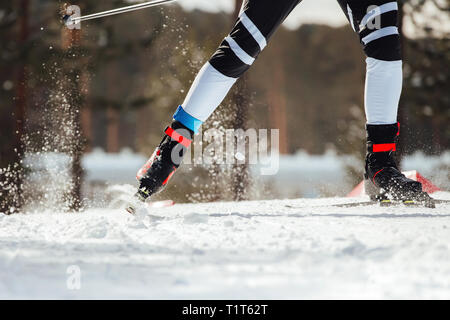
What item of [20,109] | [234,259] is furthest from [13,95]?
[234,259]

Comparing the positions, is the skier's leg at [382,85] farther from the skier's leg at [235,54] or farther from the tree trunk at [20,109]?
the tree trunk at [20,109]

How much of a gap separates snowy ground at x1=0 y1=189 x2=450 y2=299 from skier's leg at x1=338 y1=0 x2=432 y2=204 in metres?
0.37

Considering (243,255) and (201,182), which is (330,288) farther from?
(201,182)

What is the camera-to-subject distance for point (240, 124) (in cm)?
841

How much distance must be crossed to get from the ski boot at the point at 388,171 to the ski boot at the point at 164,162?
811mm

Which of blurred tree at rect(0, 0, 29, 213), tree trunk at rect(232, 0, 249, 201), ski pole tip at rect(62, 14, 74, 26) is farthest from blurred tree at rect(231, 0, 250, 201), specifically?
ski pole tip at rect(62, 14, 74, 26)

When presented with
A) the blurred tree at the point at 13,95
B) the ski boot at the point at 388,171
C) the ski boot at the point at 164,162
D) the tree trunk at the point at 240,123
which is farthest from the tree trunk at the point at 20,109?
the ski boot at the point at 388,171

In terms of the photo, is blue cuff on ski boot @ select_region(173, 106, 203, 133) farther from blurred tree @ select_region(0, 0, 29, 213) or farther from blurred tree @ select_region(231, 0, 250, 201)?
blurred tree @ select_region(0, 0, 29, 213)

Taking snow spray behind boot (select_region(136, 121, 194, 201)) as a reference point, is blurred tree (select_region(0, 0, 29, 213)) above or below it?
above

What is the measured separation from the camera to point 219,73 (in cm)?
209

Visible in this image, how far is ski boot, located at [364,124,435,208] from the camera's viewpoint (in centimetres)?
204

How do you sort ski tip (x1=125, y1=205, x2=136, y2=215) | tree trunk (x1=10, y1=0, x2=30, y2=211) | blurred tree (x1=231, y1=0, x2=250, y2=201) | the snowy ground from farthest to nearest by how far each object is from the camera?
tree trunk (x1=10, y1=0, x2=30, y2=211) → blurred tree (x1=231, y1=0, x2=250, y2=201) → ski tip (x1=125, y1=205, x2=136, y2=215) → the snowy ground

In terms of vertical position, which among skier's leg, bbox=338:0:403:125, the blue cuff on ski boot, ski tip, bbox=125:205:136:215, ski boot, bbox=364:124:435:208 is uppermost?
skier's leg, bbox=338:0:403:125
